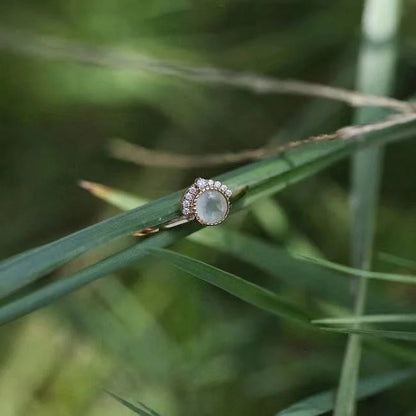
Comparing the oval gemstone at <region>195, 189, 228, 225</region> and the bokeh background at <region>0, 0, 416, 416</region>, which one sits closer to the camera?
the oval gemstone at <region>195, 189, 228, 225</region>

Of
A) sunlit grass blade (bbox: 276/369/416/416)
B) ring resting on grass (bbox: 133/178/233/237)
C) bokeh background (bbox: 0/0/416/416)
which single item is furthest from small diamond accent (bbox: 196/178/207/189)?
bokeh background (bbox: 0/0/416/416)

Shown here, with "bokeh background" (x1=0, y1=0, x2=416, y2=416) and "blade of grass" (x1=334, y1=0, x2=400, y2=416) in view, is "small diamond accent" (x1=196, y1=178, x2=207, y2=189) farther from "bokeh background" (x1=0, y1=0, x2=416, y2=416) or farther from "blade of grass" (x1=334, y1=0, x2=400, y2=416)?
"bokeh background" (x1=0, y1=0, x2=416, y2=416)

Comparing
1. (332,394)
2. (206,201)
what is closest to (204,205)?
(206,201)

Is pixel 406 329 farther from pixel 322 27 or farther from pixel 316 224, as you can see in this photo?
pixel 322 27

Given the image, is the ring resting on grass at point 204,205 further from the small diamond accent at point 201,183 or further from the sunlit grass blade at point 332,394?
the sunlit grass blade at point 332,394

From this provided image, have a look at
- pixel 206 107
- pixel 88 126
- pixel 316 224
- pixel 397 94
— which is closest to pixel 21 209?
pixel 88 126

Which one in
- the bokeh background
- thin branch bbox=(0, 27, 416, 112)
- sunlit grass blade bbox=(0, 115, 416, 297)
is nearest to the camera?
sunlit grass blade bbox=(0, 115, 416, 297)

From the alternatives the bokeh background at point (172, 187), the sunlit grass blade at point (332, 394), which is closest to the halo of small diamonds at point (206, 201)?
the sunlit grass blade at point (332, 394)

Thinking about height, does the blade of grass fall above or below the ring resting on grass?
above
